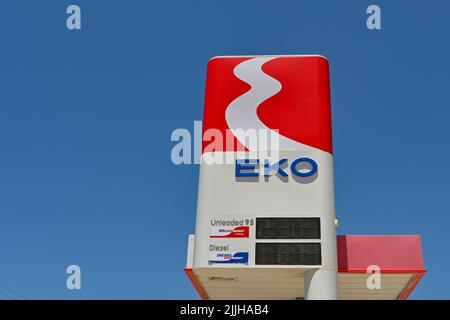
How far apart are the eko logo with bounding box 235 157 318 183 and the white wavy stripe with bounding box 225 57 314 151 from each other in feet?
1.99

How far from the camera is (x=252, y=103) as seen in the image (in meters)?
19.6

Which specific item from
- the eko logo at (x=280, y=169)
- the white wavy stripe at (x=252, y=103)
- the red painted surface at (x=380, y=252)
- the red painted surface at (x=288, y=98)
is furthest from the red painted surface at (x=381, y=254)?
the white wavy stripe at (x=252, y=103)

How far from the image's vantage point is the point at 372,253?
63.1 ft

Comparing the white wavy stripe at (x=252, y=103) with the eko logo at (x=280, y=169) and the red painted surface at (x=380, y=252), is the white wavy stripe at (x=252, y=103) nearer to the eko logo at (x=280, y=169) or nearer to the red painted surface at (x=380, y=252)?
the eko logo at (x=280, y=169)

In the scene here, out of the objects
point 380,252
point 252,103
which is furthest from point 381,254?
point 252,103

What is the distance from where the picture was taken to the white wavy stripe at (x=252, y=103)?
61.6 feet

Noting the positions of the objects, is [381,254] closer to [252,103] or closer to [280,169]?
[280,169]

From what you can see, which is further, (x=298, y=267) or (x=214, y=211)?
(x=214, y=211)

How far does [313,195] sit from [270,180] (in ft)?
5.74

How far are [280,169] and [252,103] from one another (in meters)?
3.30

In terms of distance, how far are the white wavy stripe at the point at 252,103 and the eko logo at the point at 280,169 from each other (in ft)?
1.99
